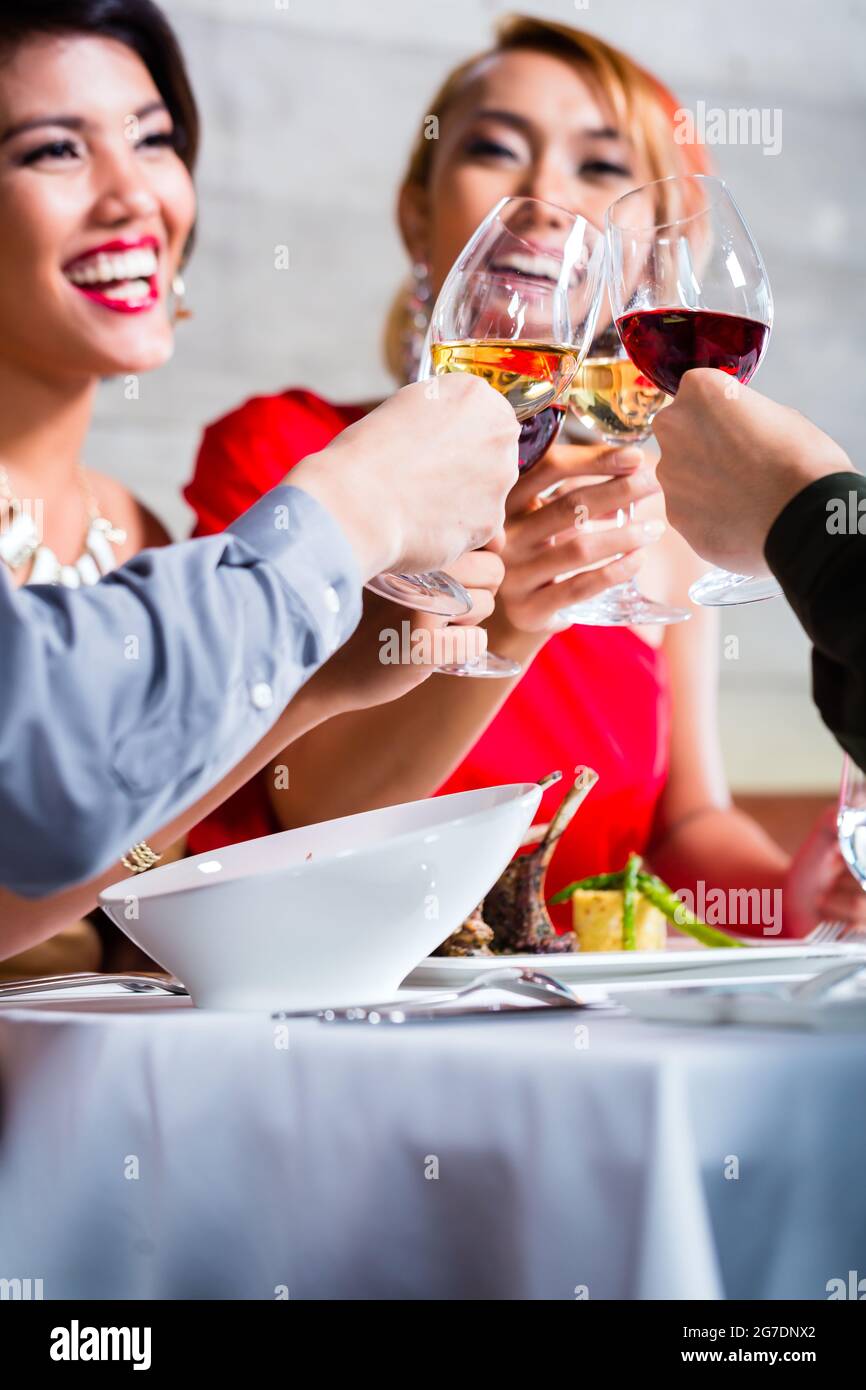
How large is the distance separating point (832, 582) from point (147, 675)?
36 cm

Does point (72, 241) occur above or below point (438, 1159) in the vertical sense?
above

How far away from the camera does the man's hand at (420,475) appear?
0.77m

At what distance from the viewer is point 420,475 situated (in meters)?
0.79

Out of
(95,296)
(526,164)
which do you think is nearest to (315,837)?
(95,296)

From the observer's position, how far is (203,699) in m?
0.69

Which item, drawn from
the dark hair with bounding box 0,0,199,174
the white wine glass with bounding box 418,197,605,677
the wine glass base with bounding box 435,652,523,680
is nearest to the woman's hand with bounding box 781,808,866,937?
the wine glass base with bounding box 435,652,523,680

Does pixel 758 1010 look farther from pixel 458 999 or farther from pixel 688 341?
pixel 688 341

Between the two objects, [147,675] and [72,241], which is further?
[72,241]

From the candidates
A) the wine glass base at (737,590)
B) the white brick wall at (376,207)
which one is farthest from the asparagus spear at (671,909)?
the white brick wall at (376,207)

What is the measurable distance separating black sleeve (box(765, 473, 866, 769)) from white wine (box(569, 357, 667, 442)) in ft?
0.80

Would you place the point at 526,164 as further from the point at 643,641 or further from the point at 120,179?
the point at 643,641

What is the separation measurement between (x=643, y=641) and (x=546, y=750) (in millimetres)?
291

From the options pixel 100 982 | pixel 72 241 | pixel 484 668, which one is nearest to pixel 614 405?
pixel 484 668

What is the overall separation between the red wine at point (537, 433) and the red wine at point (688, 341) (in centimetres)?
7
